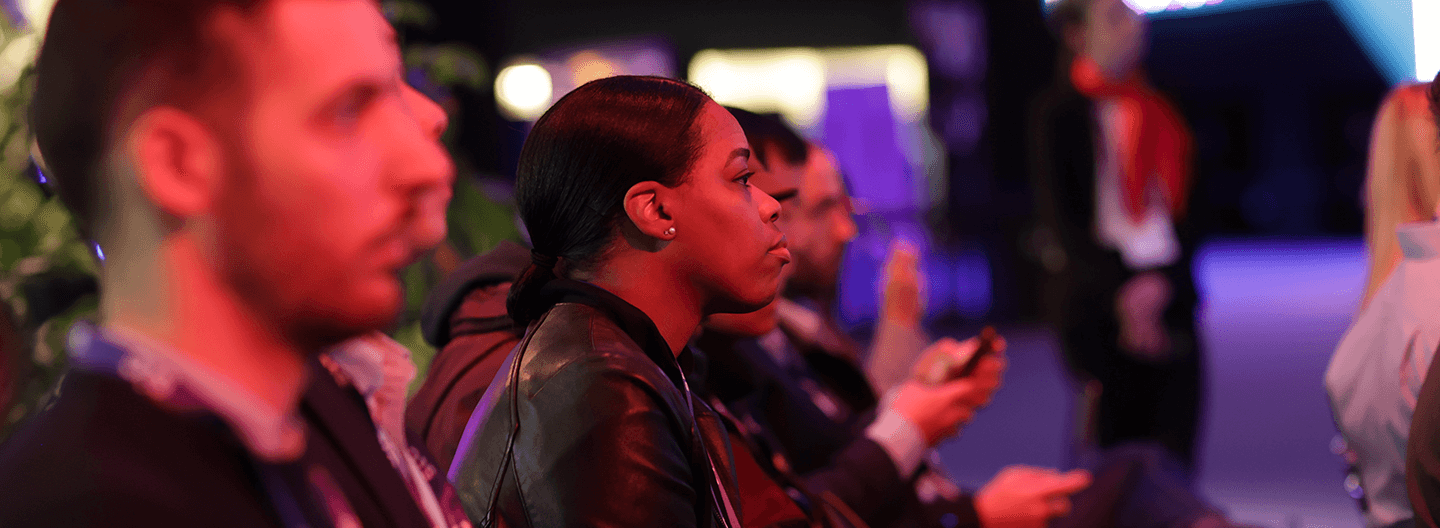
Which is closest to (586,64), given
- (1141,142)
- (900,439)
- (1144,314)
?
(1141,142)

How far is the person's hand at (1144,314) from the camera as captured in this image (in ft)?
10.6

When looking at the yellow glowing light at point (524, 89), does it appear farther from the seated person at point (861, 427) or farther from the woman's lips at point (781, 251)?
the woman's lips at point (781, 251)

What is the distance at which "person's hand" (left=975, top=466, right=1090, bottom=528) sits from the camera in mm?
1790

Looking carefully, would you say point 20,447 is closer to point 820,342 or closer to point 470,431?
point 470,431

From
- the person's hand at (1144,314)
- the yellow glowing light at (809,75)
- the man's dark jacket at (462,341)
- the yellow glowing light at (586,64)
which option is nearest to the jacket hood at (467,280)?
the man's dark jacket at (462,341)

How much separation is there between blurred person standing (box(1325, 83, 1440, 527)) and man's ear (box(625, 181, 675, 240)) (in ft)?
3.18

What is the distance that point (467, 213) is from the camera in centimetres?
326

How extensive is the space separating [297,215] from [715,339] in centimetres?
114

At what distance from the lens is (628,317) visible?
1112mm

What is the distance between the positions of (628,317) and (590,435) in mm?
169

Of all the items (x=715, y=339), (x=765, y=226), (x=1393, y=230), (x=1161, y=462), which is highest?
(x=765, y=226)

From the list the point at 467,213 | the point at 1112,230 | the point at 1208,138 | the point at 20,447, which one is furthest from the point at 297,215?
the point at 1208,138

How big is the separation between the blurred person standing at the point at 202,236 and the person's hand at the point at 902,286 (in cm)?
239

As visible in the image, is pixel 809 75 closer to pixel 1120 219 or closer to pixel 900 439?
→ pixel 1120 219
